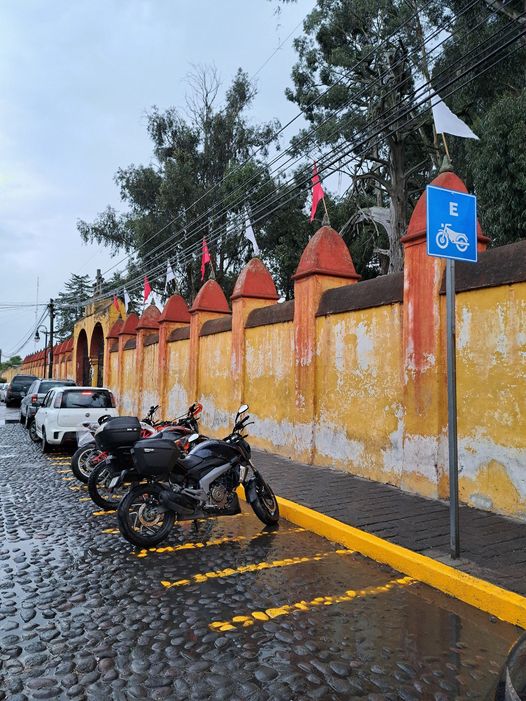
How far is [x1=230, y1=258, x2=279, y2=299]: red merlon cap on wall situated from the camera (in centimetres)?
1126

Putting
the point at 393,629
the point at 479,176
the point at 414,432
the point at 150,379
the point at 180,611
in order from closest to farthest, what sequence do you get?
1. the point at 393,629
2. the point at 180,611
3. the point at 414,432
4. the point at 479,176
5. the point at 150,379

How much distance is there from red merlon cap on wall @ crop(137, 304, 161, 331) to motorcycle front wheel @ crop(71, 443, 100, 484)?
10030 millimetres

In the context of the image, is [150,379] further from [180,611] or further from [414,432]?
[180,611]

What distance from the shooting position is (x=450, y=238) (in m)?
4.41

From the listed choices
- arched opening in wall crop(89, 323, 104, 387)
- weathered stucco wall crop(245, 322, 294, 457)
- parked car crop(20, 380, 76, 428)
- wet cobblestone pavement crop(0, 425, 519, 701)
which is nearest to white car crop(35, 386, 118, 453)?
weathered stucco wall crop(245, 322, 294, 457)

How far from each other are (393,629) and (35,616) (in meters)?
2.27

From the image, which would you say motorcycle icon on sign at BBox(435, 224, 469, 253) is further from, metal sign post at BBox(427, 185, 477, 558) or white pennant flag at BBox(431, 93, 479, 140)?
white pennant flag at BBox(431, 93, 479, 140)

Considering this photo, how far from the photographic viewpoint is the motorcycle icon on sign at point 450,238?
14.3 feet

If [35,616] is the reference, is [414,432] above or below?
above

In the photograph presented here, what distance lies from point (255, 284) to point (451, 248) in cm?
716

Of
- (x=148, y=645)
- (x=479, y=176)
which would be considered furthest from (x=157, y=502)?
(x=479, y=176)

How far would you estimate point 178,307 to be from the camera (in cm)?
1588

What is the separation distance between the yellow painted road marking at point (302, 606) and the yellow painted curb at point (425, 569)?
0.51 feet

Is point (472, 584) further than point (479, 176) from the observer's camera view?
No
